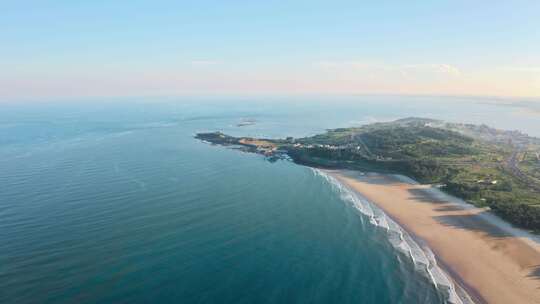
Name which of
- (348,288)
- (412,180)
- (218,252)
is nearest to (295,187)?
(412,180)

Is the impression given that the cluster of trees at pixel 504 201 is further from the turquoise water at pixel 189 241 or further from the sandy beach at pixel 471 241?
the turquoise water at pixel 189 241

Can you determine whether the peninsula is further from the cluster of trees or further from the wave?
the wave

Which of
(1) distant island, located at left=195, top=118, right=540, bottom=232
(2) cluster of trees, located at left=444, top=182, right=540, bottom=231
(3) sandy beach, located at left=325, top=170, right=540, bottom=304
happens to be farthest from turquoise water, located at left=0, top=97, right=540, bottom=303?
(2) cluster of trees, located at left=444, top=182, right=540, bottom=231

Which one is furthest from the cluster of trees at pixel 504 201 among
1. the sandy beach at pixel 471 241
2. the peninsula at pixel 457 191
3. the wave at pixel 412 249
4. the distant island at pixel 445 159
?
the wave at pixel 412 249

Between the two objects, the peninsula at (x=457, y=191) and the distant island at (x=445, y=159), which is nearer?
the peninsula at (x=457, y=191)

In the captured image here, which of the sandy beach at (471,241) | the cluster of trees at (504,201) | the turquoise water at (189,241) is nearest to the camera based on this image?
the turquoise water at (189,241)

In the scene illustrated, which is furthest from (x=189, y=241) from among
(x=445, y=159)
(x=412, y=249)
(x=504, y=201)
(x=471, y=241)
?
(x=445, y=159)

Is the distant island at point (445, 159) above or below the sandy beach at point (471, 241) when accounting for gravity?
above
